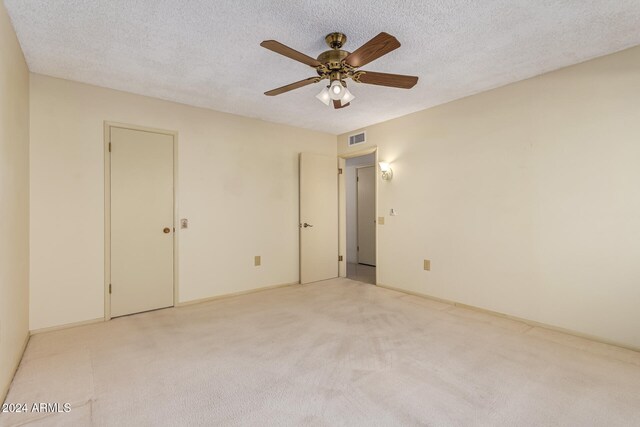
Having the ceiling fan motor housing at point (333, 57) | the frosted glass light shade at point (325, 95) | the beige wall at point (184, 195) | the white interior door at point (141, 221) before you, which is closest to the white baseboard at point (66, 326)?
the beige wall at point (184, 195)

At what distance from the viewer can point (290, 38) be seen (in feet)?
7.43

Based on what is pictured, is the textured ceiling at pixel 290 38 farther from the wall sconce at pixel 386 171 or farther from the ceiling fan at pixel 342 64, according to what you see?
the wall sconce at pixel 386 171

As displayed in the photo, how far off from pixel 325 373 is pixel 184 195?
263 cm

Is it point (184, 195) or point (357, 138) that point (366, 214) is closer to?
point (357, 138)

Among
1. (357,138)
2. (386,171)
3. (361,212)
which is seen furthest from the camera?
(361,212)

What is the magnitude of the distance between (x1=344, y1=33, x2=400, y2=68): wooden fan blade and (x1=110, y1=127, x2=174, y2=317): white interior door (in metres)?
2.48

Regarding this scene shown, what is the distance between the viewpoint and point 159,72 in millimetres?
2848

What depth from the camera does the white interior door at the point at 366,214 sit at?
Answer: 631 centimetres

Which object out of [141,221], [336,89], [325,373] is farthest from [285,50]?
[141,221]

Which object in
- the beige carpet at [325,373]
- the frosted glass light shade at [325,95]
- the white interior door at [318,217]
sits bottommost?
the beige carpet at [325,373]

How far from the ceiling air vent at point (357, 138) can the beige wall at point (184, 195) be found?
37 cm

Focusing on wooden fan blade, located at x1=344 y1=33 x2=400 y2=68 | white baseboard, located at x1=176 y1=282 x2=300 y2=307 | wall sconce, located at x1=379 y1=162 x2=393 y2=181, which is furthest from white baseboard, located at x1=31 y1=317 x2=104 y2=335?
wall sconce, located at x1=379 y1=162 x2=393 y2=181

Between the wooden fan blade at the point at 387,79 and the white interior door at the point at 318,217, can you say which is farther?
the white interior door at the point at 318,217

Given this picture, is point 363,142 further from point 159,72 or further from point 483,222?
point 159,72
